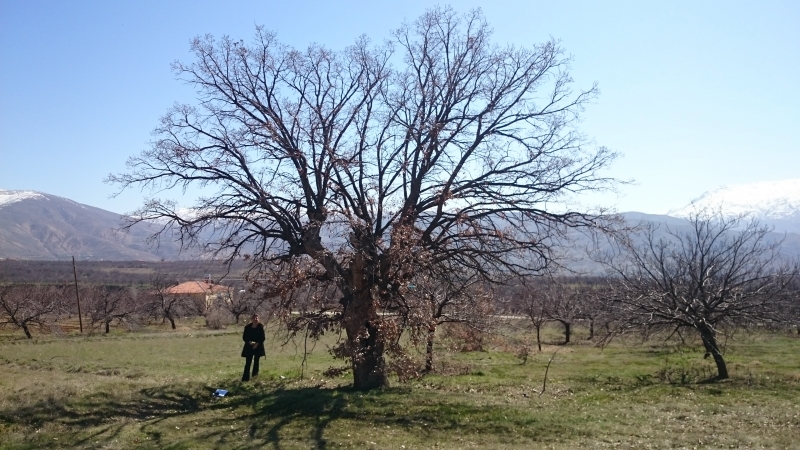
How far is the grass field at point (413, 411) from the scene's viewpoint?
34.0 ft

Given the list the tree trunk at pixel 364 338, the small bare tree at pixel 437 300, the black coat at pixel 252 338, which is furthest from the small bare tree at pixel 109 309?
the tree trunk at pixel 364 338

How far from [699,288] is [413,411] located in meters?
9.65

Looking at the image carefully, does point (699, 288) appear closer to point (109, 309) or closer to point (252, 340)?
point (252, 340)

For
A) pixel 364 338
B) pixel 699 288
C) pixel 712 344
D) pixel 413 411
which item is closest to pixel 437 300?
pixel 364 338

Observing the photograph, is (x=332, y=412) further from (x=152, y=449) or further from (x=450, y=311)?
(x=450, y=311)

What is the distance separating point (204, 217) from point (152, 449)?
5.36 meters

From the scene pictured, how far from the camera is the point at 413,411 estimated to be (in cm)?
1213

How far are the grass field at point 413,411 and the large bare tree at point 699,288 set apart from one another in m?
1.59

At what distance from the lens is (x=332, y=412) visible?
1227 cm

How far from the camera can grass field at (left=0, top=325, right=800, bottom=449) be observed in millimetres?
10352

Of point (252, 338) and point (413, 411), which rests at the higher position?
point (252, 338)

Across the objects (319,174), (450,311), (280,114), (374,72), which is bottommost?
(450,311)

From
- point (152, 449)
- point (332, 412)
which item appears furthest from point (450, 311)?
point (152, 449)

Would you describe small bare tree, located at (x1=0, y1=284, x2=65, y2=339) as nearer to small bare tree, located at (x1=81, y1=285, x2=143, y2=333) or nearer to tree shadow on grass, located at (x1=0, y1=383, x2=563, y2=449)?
small bare tree, located at (x1=81, y1=285, x2=143, y2=333)
